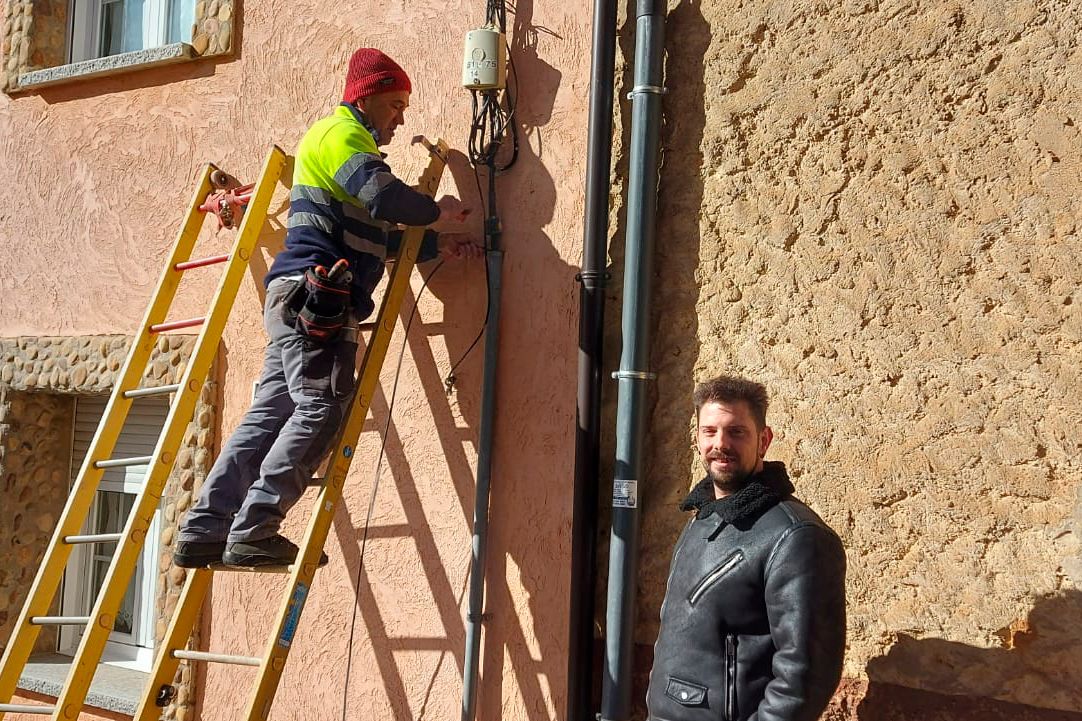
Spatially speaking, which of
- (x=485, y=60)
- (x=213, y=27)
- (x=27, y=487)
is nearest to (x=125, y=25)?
(x=213, y=27)

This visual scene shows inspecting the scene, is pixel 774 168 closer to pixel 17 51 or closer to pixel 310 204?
pixel 310 204

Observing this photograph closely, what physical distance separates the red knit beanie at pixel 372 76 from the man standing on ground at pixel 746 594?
1703 millimetres

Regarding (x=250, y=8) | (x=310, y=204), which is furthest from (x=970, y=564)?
(x=250, y=8)

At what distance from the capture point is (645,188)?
384 centimetres

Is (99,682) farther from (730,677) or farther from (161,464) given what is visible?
(730,677)

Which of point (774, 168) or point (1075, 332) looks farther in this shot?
point (774, 168)

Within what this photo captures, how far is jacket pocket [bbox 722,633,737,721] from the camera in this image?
2680mm

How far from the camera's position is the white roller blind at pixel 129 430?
539cm

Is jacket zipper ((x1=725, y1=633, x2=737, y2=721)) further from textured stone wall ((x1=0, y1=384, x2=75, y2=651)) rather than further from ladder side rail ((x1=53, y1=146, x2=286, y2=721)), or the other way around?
textured stone wall ((x1=0, y1=384, x2=75, y2=651))

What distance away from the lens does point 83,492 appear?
4.27 m

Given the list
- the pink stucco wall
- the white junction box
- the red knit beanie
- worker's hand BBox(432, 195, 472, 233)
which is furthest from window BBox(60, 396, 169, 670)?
the white junction box

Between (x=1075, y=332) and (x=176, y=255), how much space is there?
10.6 feet

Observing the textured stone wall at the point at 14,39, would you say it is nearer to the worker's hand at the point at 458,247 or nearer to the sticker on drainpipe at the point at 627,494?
the worker's hand at the point at 458,247

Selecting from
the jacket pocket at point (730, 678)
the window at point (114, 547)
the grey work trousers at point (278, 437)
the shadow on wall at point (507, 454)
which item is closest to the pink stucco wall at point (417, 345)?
the shadow on wall at point (507, 454)
